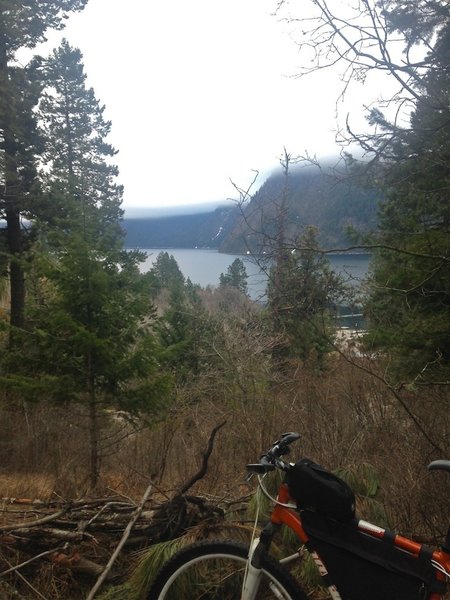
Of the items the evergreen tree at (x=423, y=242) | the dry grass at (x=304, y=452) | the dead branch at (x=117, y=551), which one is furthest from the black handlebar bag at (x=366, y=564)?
the evergreen tree at (x=423, y=242)

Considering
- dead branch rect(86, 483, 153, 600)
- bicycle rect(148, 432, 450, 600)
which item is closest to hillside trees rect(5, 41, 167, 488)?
dead branch rect(86, 483, 153, 600)

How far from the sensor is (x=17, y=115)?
1520cm

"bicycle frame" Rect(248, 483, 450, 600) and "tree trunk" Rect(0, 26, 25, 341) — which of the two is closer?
"bicycle frame" Rect(248, 483, 450, 600)

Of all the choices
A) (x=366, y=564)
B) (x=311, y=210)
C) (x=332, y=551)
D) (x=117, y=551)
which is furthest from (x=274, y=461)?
(x=311, y=210)

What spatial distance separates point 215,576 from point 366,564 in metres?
0.93

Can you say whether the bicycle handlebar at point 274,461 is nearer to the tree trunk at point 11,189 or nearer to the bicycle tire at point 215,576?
the bicycle tire at point 215,576

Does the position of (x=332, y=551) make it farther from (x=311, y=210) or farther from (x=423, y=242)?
(x=311, y=210)

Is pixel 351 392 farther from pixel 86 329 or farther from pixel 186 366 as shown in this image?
pixel 186 366

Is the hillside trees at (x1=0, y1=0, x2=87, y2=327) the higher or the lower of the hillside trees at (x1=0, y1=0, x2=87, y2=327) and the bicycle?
the higher

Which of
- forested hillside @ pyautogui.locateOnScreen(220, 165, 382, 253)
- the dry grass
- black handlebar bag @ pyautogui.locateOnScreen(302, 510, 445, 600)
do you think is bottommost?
the dry grass

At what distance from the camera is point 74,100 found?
27.6 metres

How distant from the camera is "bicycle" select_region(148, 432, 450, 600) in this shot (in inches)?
81.5

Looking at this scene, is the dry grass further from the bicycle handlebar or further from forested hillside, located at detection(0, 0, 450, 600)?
the bicycle handlebar

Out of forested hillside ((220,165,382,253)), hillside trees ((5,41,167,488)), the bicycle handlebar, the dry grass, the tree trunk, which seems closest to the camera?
the bicycle handlebar
